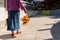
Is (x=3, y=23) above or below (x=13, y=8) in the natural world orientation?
below

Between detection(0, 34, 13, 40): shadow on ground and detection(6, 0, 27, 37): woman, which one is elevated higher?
detection(6, 0, 27, 37): woman

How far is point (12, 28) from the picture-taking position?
8.73 metres

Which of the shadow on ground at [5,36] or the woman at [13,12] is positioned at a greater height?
the woman at [13,12]

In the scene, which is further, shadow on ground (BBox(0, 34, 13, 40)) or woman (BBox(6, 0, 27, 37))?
shadow on ground (BBox(0, 34, 13, 40))

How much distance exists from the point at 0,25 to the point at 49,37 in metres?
2.71

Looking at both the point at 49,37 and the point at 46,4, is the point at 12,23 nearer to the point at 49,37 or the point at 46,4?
the point at 49,37

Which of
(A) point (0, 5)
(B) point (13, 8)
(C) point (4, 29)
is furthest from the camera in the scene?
(A) point (0, 5)

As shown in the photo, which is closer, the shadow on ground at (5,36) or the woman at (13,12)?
the woman at (13,12)

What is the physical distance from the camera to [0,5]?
11492 mm

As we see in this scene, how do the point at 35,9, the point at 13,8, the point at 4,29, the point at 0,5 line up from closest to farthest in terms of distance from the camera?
the point at 13,8 < the point at 4,29 < the point at 0,5 < the point at 35,9

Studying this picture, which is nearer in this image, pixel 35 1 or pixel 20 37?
pixel 20 37

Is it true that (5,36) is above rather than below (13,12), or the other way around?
below

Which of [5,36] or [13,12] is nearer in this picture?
[13,12]

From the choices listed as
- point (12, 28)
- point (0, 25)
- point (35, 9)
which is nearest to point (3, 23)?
point (0, 25)
